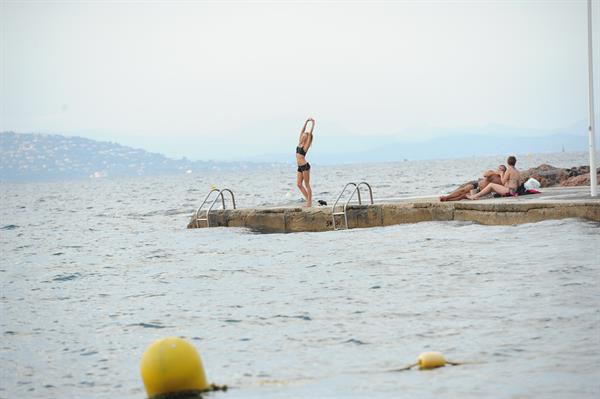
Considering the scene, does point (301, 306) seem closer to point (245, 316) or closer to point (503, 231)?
point (245, 316)

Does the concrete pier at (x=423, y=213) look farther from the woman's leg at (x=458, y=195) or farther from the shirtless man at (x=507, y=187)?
the shirtless man at (x=507, y=187)

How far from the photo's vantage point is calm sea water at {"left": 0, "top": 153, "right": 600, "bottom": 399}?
27.5 feet

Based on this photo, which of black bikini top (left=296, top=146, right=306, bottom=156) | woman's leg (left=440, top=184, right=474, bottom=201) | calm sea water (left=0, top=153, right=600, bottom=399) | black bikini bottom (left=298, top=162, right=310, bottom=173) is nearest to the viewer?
calm sea water (left=0, top=153, right=600, bottom=399)

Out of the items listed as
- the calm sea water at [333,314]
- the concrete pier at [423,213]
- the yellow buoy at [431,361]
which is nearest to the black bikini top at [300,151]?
the concrete pier at [423,213]

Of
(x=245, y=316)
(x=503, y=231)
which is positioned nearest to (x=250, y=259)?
(x=503, y=231)

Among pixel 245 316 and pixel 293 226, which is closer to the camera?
pixel 245 316

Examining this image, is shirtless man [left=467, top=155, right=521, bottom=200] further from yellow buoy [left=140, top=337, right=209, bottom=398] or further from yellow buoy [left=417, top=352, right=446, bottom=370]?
yellow buoy [left=140, top=337, right=209, bottom=398]

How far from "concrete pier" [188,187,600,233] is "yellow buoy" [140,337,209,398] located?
1171 cm

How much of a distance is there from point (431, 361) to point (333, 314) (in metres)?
3.44

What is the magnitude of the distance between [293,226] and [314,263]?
543 centimetres

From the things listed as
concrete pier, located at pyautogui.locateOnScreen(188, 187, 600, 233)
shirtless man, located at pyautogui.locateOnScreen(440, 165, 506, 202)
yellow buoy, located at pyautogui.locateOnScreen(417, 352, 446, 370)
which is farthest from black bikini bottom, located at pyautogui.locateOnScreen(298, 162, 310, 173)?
yellow buoy, located at pyautogui.locateOnScreen(417, 352, 446, 370)


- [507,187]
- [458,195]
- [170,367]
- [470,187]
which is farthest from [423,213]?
[170,367]

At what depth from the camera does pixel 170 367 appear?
7.48m

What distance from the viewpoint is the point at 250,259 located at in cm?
1914
